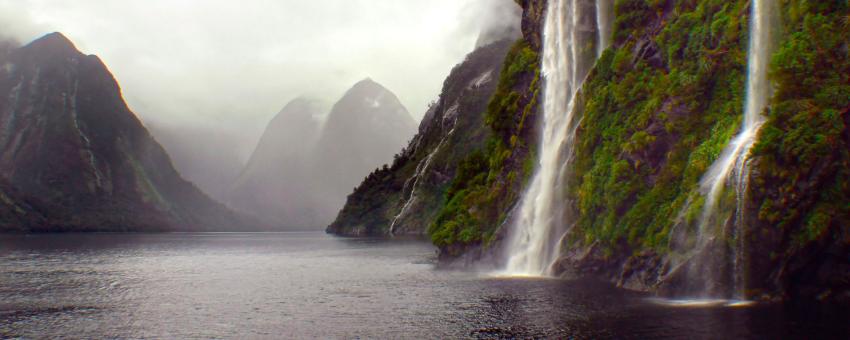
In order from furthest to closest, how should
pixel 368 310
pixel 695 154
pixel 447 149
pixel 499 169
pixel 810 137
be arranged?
pixel 447 149, pixel 499 169, pixel 695 154, pixel 368 310, pixel 810 137

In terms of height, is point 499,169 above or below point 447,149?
below

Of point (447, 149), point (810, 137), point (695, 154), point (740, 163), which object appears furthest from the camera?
point (447, 149)

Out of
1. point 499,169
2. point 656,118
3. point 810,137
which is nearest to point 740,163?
point 810,137

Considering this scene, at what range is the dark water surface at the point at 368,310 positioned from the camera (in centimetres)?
2731

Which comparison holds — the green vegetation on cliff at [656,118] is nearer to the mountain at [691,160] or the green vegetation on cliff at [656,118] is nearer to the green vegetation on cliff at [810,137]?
the mountain at [691,160]

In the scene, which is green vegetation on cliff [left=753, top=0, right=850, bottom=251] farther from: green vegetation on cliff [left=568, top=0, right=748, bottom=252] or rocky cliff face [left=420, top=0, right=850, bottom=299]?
green vegetation on cliff [left=568, top=0, right=748, bottom=252]

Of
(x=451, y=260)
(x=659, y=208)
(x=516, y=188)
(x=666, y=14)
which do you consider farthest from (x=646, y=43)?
(x=451, y=260)

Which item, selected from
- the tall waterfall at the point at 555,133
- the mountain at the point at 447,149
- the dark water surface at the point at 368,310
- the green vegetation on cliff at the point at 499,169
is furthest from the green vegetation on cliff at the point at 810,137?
the mountain at the point at 447,149

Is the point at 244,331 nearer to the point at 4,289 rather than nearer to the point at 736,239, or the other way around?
the point at 736,239

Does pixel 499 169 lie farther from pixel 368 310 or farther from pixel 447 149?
pixel 447 149

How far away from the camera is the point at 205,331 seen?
30.0m

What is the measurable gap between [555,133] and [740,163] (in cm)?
2565

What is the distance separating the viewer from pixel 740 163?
110 ft

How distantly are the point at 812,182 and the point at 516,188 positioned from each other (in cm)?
3334
